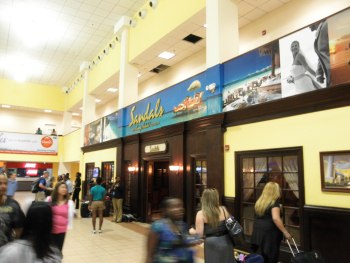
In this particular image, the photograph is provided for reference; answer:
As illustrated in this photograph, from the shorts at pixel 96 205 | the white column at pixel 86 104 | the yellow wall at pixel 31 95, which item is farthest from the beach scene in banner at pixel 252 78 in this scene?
the yellow wall at pixel 31 95

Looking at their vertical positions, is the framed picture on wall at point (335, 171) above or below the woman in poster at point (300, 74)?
below

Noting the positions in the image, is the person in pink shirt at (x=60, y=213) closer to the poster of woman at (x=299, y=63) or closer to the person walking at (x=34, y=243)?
the person walking at (x=34, y=243)

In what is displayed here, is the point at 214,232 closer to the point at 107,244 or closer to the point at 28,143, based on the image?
the point at 107,244

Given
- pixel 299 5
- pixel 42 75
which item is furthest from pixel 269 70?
pixel 42 75

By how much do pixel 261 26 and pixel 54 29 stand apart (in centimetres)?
852

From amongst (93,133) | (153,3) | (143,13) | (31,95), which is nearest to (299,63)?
(153,3)

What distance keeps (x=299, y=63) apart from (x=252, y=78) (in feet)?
3.45

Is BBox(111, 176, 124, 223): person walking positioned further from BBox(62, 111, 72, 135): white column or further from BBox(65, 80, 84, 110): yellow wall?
BBox(62, 111, 72, 135): white column

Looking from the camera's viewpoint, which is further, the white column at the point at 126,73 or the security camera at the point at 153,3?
the white column at the point at 126,73

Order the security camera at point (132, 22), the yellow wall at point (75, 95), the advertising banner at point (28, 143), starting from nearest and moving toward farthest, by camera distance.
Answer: the security camera at point (132, 22) → the yellow wall at point (75, 95) → the advertising banner at point (28, 143)

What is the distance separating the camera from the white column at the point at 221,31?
6844 mm

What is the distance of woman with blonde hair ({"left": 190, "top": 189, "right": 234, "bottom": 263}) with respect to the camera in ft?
10.5

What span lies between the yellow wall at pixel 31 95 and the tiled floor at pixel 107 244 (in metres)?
12.9

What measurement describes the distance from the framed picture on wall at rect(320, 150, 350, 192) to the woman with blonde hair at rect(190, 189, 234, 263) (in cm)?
202
